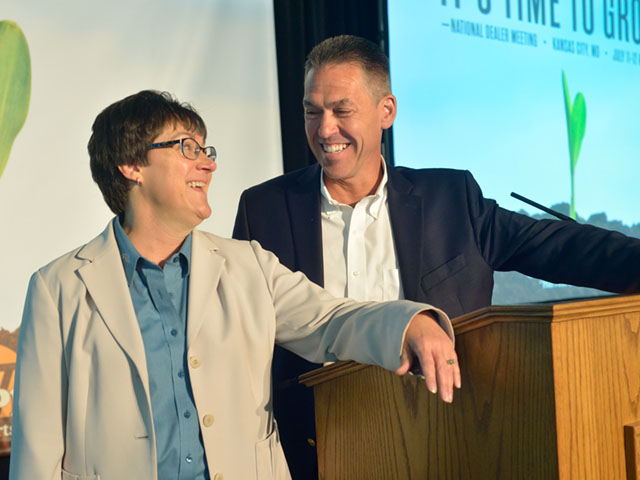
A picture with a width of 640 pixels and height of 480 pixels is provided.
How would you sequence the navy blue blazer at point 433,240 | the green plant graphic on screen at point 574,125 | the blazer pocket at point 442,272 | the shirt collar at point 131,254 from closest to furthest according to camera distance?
the shirt collar at point 131,254, the navy blue blazer at point 433,240, the blazer pocket at point 442,272, the green plant graphic on screen at point 574,125

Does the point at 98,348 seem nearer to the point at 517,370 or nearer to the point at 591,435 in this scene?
the point at 517,370

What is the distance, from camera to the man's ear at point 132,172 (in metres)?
1.75

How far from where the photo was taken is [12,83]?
9.17 feet

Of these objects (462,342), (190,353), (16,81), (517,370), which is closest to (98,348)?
(190,353)

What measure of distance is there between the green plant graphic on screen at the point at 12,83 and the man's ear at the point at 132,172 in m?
1.22

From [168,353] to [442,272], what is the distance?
0.93 meters

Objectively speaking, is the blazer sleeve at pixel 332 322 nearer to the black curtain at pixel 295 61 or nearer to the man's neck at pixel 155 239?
the man's neck at pixel 155 239

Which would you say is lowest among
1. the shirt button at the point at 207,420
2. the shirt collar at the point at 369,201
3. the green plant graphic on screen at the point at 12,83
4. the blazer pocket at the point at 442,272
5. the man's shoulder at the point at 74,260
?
the shirt button at the point at 207,420

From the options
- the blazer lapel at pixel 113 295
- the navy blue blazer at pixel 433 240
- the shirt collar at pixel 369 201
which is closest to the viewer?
the blazer lapel at pixel 113 295

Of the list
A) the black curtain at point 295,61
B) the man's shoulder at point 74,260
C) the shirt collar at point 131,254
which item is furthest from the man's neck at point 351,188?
the black curtain at point 295,61

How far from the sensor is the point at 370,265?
227 centimetres

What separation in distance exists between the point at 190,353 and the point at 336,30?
8.81ft

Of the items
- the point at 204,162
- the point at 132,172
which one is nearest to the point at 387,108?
the point at 204,162

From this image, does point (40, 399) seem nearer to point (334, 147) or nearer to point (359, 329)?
point (359, 329)
